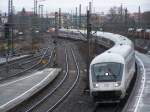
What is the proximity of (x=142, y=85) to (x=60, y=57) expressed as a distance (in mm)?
29334

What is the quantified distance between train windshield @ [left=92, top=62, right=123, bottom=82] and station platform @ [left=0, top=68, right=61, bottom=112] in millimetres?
4444

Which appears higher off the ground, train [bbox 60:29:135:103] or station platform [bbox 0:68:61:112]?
train [bbox 60:29:135:103]

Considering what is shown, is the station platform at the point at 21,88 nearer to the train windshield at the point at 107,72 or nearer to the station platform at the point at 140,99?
the train windshield at the point at 107,72

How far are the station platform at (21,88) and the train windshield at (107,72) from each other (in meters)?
4.44

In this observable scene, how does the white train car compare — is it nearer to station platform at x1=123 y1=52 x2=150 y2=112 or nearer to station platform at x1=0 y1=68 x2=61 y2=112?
station platform at x1=123 y1=52 x2=150 y2=112

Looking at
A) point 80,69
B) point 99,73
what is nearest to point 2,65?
point 80,69

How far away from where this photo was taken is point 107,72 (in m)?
23.2

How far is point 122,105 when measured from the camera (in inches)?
931

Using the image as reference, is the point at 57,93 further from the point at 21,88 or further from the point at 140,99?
the point at 140,99

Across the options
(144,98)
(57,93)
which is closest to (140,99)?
(144,98)

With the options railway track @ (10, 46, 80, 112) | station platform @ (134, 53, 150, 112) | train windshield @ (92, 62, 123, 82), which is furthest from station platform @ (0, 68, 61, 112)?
station platform @ (134, 53, 150, 112)

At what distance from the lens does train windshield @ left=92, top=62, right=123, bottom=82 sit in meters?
23.0

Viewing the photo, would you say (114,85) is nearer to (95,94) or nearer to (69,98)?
(95,94)

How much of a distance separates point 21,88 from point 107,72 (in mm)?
9421
